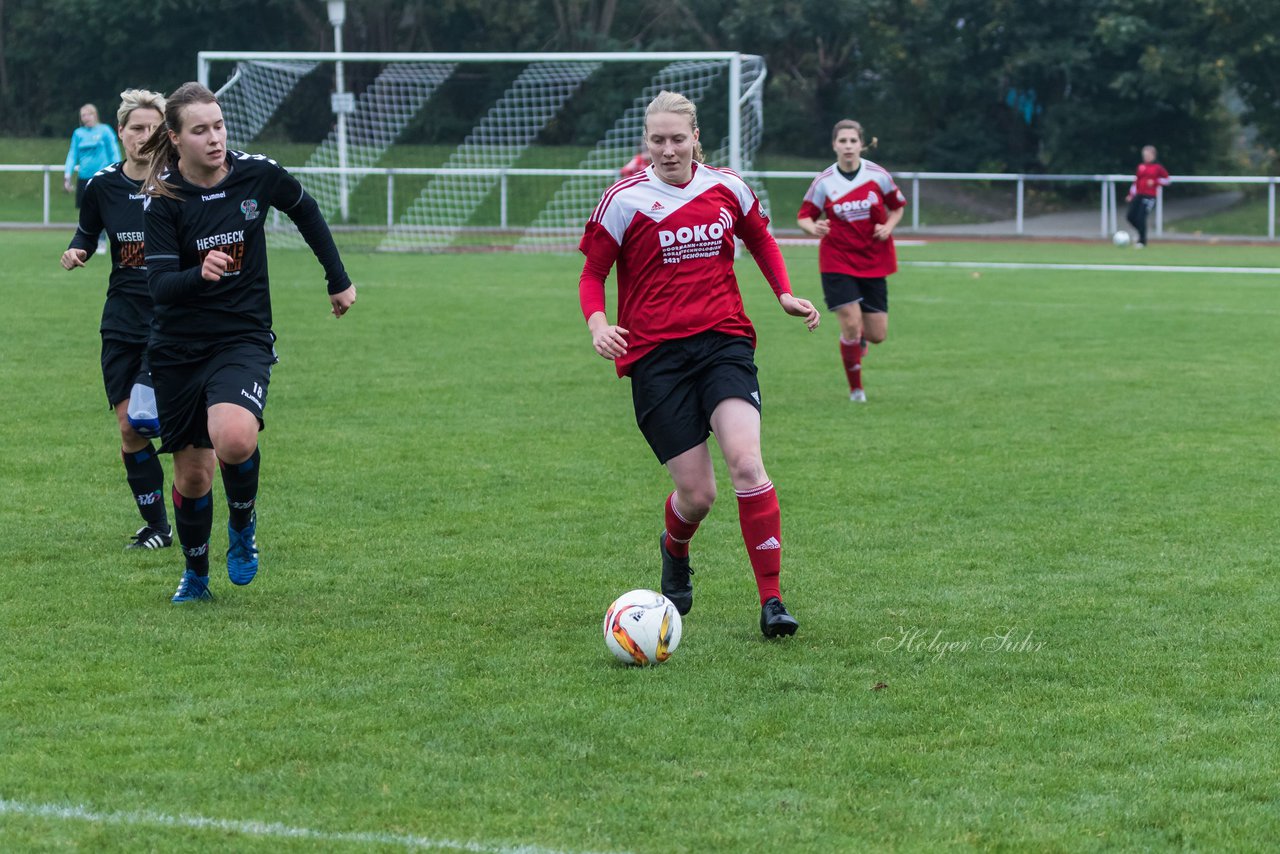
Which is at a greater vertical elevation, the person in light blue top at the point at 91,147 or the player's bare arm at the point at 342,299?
the player's bare arm at the point at 342,299

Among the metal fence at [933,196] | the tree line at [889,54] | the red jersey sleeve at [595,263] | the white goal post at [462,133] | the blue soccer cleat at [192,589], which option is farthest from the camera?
the tree line at [889,54]

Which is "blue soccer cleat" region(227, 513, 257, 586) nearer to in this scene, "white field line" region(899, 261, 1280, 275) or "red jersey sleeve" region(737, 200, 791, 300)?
"red jersey sleeve" region(737, 200, 791, 300)

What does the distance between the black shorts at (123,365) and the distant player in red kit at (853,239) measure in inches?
229

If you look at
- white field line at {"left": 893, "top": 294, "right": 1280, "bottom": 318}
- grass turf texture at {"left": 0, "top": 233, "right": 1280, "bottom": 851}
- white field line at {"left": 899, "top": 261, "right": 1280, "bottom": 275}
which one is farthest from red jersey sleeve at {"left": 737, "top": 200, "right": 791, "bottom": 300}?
white field line at {"left": 899, "top": 261, "right": 1280, "bottom": 275}

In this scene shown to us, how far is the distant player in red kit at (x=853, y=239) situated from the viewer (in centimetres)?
1180

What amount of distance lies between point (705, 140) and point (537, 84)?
487cm

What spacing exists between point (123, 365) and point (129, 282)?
0.35 metres

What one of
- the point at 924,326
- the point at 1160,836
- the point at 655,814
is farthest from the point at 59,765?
the point at 924,326

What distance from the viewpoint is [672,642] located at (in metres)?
5.34

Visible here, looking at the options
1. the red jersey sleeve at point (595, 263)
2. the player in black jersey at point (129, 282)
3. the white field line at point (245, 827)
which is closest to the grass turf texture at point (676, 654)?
the white field line at point (245, 827)

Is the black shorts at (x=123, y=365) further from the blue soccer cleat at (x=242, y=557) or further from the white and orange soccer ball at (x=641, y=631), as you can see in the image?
the white and orange soccer ball at (x=641, y=631)

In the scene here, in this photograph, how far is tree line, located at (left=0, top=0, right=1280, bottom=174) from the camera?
3712 centimetres

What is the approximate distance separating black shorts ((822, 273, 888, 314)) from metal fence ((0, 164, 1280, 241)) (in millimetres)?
17594

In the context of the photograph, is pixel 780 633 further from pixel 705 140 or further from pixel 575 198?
pixel 705 140
